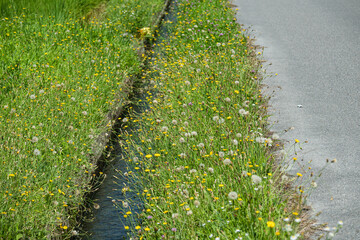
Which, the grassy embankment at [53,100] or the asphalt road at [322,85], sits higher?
the asphalt road at [322,85]

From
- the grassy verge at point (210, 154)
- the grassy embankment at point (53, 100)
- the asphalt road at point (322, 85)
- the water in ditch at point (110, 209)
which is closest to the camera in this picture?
the grassy verge at point (210, 154)

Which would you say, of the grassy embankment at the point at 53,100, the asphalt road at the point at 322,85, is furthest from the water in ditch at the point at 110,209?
the asphalt road at the point at 322,85

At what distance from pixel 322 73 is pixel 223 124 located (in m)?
2.90

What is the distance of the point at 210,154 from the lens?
462 cm

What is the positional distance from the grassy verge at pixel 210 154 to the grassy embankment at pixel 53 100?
658 mm

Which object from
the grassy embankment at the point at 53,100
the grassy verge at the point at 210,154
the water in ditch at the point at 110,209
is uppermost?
the grassy verge at the point at 210,154

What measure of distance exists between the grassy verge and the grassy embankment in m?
0.66

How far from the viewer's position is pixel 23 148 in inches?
209

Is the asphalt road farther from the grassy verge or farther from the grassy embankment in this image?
the grassy embankment

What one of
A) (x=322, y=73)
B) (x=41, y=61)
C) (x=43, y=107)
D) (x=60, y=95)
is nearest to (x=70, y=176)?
(x=43, y=107)

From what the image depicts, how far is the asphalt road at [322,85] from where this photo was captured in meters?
4.40

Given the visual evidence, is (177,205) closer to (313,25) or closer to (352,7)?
(313,25)

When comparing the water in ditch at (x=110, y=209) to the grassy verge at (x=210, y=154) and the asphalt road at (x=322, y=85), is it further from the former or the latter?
the asphalt road at (x=322, y=85)

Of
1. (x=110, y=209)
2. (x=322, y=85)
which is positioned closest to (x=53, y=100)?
(x=110, y=209)
